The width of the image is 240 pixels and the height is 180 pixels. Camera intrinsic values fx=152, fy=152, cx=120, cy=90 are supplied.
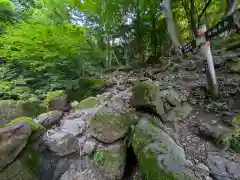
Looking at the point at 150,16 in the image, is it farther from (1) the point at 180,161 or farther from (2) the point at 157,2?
(1) the point at 180,161

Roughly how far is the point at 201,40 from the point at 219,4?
6.66m

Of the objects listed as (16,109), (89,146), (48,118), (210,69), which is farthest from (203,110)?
(16,109)

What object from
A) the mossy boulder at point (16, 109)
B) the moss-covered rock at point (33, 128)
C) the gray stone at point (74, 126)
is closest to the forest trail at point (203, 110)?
the gray stone at point (74, 126)

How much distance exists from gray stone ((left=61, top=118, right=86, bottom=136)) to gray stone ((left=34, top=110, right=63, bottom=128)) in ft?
0.82

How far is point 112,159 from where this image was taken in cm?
258

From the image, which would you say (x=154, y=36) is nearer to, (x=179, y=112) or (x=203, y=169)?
(x=179, y=112)

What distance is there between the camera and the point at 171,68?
20.3 feet

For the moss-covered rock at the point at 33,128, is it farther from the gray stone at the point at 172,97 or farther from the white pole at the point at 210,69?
the white pole at the point at 210,69

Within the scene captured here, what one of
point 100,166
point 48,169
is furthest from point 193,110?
point 48,169

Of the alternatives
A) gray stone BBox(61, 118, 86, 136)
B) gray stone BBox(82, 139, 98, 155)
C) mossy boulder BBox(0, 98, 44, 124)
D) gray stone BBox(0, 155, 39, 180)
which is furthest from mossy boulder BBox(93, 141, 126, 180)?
mossy boulder BBox(0, 98, 44, 124)

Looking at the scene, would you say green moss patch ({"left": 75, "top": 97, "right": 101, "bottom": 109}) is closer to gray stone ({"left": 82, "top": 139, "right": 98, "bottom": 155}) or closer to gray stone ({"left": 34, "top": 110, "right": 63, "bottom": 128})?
gray stone ({"left": 34, "top": 110, "right": 63, "bottom": 128})

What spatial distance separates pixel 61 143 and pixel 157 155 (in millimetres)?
1796

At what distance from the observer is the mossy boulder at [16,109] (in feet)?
11.5

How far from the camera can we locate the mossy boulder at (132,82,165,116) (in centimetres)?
314
